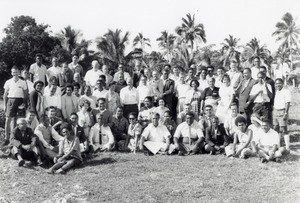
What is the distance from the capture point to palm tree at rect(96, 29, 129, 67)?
36.3 m

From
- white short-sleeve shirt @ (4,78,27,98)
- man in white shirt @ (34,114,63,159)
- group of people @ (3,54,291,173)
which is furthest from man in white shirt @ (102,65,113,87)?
man in white shirt @ (34,114,63,159)

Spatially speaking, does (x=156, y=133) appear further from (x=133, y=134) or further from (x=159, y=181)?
(x=159, y=181)

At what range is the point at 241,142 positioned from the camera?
9.45m

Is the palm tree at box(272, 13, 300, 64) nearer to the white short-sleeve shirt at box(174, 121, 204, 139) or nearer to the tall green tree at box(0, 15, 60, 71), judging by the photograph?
the tall green tree at box(0, 15, 60, 71)

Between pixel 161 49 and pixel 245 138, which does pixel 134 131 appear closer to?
pixel 245 138

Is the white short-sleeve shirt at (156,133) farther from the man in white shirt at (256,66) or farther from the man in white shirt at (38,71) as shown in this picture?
the man in white shirt at (38,71)

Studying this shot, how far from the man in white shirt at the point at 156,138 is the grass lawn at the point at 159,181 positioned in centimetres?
41

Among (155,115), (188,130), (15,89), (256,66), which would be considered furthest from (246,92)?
(15,89)

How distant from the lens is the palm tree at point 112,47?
1431 inches

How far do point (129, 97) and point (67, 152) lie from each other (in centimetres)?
287

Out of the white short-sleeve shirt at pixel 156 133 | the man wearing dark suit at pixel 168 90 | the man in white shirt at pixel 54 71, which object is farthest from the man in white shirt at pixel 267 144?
the man in white shirt at pixel 54 71

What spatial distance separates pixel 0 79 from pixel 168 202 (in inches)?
1099

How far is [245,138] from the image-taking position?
9.40 metres

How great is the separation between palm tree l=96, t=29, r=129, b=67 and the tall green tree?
14.8 ft
